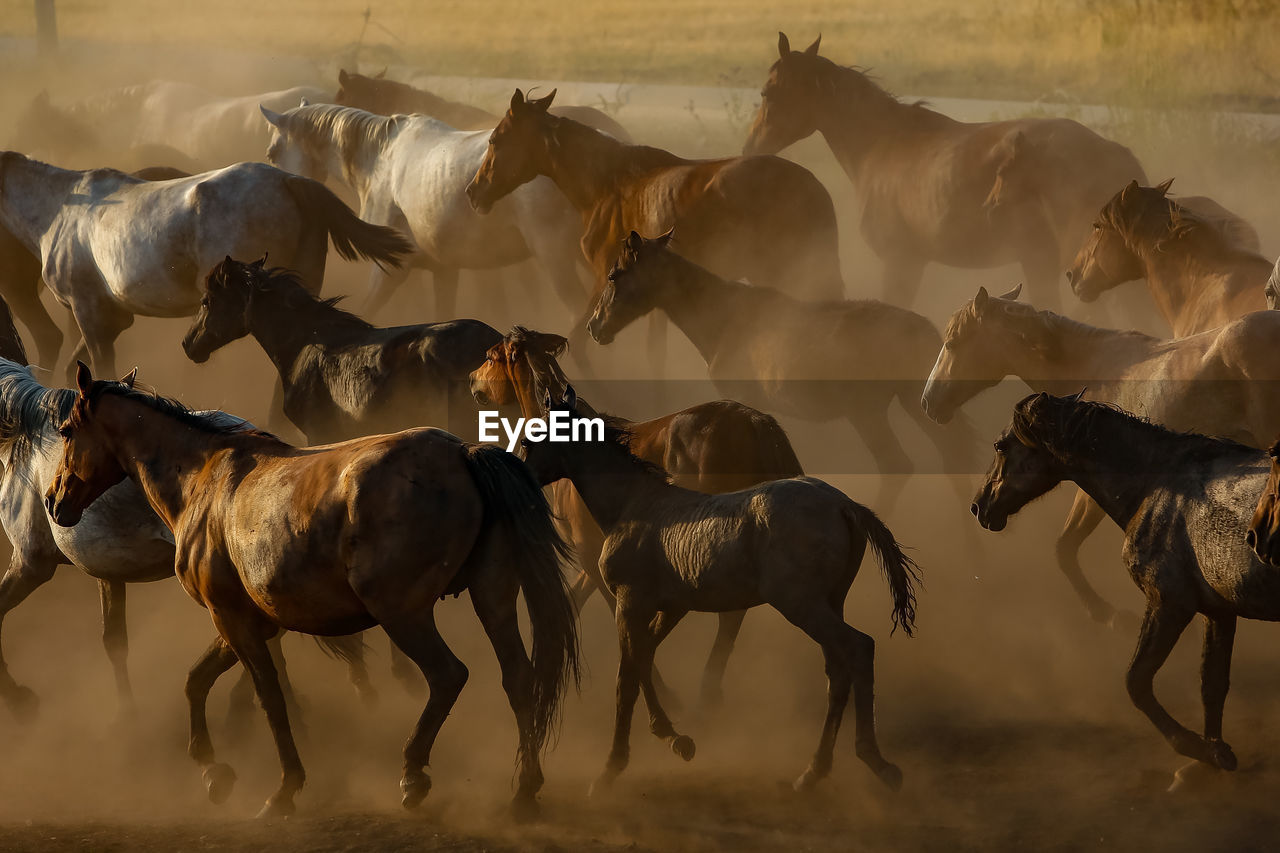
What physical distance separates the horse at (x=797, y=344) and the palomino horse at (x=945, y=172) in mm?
2352

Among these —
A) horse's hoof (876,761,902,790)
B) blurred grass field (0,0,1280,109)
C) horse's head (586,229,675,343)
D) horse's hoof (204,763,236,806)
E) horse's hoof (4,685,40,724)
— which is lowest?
Answer: horse's hoof (4,685,40,724)

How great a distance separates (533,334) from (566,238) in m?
4.39

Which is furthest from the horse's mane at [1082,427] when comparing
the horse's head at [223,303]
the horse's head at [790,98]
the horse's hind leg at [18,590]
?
the horse's head at [790,98]

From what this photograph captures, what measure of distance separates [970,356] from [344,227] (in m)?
3.96

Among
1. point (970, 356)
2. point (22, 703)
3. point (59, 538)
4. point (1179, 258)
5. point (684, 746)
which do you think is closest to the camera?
point (684, 746)

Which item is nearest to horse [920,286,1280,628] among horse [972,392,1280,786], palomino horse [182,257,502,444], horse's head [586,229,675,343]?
horse [972,392,1280,786]

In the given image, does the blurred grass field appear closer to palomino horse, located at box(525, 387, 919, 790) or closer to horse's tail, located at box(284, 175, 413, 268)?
horse's tail, located at box(284, 175, 413, 268)

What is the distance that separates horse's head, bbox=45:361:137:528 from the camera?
6.41 m

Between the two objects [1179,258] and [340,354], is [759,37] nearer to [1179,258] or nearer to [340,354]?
[1179,258]

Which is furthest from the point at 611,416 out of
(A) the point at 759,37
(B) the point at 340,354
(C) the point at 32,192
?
(A) the point at 759,37

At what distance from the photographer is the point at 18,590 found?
7375 mm

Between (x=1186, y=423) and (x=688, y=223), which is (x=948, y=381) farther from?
(x=688, y=223)

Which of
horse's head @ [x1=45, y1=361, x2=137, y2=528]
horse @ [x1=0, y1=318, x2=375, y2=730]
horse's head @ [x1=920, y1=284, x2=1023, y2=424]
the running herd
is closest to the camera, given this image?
the running herd

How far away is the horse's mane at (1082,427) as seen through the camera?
6445mm
